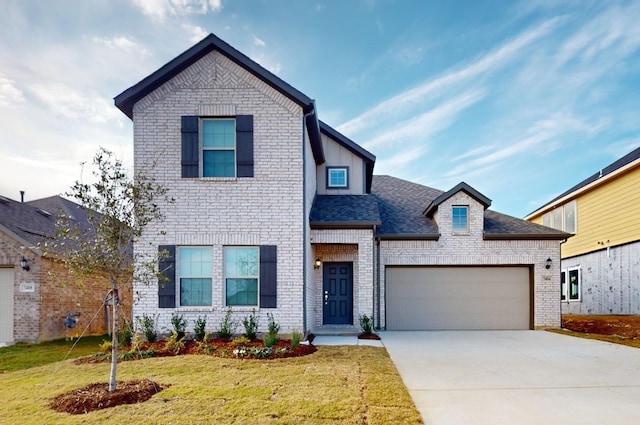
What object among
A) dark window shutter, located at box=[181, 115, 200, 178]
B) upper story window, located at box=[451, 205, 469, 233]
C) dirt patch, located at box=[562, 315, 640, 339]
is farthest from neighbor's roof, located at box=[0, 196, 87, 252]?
dirt patch, located at box=[562, 315, 640, 339]

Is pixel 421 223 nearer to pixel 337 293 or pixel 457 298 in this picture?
pixel 457 298

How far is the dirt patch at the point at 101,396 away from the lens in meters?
4.69

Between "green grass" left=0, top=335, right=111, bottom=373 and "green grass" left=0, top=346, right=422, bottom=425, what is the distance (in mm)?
706

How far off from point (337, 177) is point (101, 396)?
31.9 ft

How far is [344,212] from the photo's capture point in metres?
11.7

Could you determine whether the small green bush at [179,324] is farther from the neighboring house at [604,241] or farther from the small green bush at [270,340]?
the neighboring house at [604,241]

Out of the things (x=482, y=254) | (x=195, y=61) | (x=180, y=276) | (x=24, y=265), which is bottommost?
(x=180, y=276)

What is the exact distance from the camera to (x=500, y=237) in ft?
39.8

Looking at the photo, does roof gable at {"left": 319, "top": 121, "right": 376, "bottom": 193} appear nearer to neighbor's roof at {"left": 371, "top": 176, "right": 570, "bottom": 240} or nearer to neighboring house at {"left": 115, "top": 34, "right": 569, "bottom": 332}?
neighbor's roof at {"left": 371, "top": 176, "right": 570, "bottom": 240}

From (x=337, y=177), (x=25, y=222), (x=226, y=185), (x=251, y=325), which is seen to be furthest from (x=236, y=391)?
(x=25, y=222)

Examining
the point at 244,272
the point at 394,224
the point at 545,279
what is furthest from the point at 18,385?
the point at 545,279

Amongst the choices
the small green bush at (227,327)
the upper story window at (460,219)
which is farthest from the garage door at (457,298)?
the small green bush at (227,327)

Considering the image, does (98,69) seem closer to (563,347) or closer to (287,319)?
(287,319)

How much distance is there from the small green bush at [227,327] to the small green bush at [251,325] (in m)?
0.27
